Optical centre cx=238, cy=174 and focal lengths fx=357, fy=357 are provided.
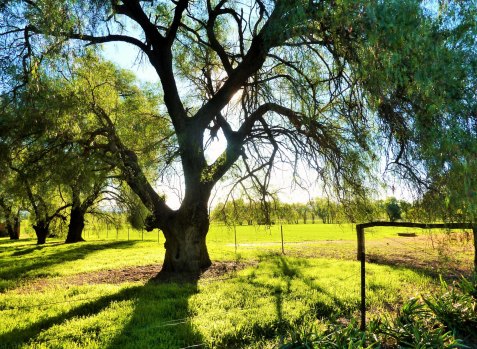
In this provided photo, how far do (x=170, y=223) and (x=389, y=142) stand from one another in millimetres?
7449

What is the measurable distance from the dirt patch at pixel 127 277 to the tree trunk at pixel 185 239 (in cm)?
44

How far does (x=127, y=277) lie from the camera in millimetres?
11156

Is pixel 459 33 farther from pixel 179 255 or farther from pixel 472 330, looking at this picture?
pixel 179 255

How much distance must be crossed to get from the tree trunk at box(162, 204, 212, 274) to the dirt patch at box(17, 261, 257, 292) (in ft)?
1.45

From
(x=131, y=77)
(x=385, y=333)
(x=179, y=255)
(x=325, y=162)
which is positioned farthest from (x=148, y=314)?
(x=131, y=77)

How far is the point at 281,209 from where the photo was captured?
12.2 meters

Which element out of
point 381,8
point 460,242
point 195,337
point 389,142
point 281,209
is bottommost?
point 195,337

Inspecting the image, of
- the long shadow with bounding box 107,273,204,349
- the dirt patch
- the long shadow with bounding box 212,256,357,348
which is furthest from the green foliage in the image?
the dirt patch

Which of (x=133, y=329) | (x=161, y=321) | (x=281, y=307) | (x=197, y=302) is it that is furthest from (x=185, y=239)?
(x=133, y=329)

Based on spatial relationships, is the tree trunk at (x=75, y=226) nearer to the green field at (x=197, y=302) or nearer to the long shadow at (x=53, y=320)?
the green field at (x=197, y=302)

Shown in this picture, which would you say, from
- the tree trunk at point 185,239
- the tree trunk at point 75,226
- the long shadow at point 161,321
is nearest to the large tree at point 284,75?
the tree trunk at point 185,239

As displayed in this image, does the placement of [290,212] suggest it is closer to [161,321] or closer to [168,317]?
[168,317]

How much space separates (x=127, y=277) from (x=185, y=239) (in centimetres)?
218

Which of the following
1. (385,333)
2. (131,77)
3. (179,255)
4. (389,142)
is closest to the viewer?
(385,333)
